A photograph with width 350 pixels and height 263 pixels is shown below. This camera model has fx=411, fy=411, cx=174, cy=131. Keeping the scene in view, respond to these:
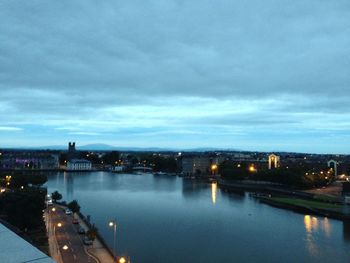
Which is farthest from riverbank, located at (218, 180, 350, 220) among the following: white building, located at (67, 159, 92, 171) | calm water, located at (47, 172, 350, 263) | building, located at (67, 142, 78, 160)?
building, located at (67, 142, 78, 160)

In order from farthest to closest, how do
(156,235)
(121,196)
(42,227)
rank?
(121,196) < (156,235) < (42,227)

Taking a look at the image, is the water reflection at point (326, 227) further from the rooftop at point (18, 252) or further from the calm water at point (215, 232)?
the rooftop at point (18, 252)

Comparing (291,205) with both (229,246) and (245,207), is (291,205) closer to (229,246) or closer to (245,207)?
(245,207)

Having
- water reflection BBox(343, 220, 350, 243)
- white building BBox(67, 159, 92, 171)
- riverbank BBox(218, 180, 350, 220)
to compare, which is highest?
white building BBox(67, 159, 92, 171)

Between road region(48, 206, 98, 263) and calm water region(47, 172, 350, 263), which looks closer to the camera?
road region(48, 206, 98, 263)

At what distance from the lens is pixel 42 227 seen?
13.6 meters

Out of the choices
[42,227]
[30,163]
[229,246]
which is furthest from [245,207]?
[30,163]

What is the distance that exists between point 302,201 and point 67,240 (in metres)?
16.0

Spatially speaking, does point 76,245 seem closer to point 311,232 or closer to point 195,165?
point 311,232

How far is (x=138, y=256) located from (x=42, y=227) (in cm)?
372

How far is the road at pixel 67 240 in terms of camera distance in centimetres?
1035

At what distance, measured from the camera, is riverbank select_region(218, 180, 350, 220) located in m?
20.3

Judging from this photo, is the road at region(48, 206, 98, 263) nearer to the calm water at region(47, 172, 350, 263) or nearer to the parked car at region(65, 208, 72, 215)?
the parked car at region(65, 208, 72, 215)

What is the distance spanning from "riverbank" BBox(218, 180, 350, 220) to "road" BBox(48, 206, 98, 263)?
12352 millimetres
